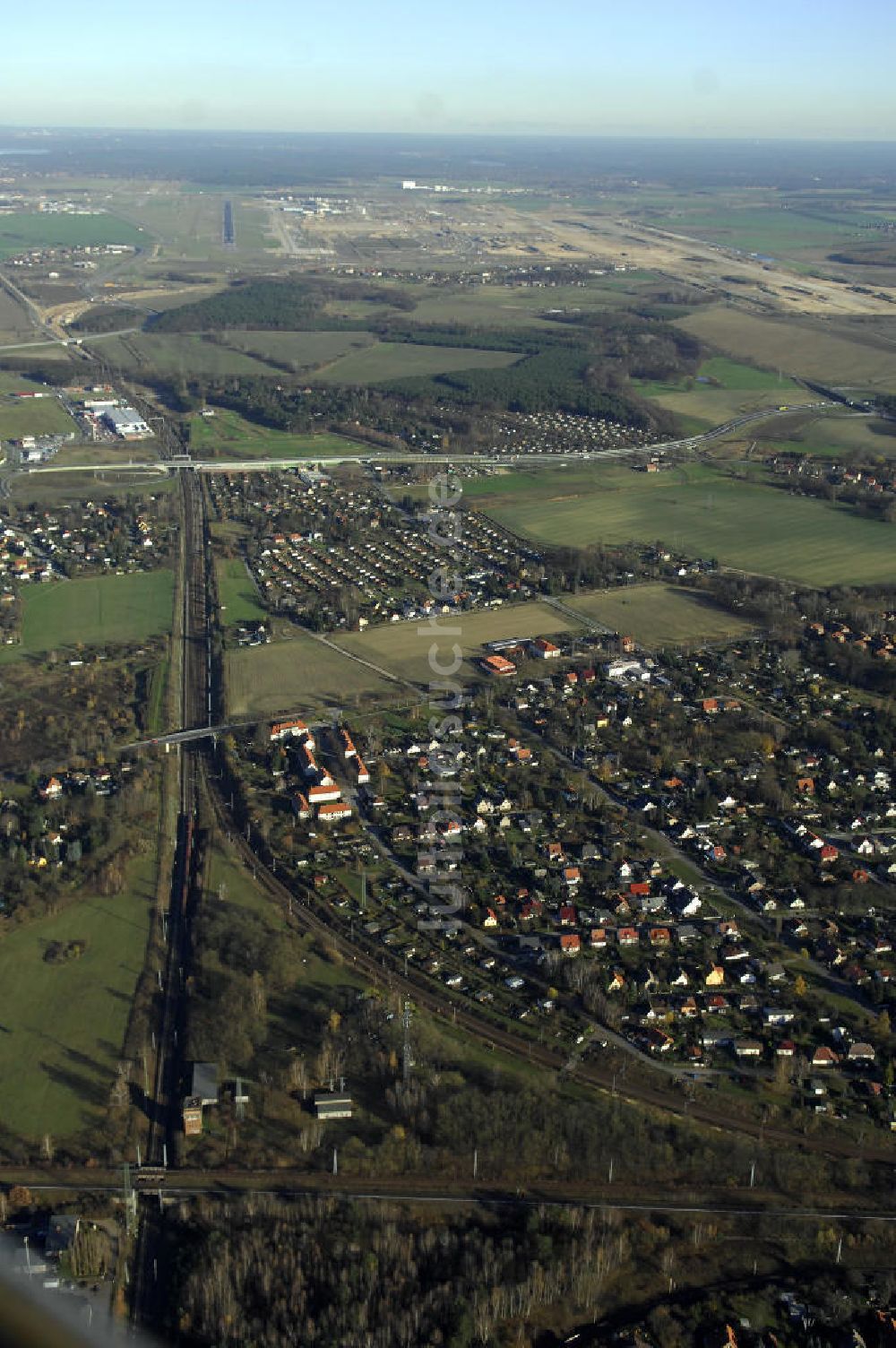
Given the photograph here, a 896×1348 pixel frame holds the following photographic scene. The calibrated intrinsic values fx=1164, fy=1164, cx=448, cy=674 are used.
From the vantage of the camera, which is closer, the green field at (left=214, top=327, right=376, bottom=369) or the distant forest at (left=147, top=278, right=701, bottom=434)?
the distant forest at (left=147, top=278, right=701, bottom=434)

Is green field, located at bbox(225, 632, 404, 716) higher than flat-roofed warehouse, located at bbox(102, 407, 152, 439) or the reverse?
the reverse

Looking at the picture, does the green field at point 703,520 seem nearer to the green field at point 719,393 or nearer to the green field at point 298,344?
the green field at point 719,393

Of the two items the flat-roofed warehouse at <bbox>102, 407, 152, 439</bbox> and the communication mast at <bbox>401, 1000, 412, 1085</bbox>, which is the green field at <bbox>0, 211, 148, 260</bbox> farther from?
the communication mast at <bbox>401, 1000, 412, 1085</bbox>

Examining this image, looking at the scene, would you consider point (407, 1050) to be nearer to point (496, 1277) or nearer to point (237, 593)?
point (496, 1277)

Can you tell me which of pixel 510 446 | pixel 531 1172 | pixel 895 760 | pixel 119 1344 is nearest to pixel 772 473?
pixel 510 446

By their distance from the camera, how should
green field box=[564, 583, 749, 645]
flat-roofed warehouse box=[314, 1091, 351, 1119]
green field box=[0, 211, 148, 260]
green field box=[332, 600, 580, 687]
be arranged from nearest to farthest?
1. flat-roofed warehouse box=[314, 1091, 351, 1119]
2. green field box=[332, 600, 580, 687]
3. green field box=[564, 583, 749, 645]
4. green field box=[0, 211, 148, 260]

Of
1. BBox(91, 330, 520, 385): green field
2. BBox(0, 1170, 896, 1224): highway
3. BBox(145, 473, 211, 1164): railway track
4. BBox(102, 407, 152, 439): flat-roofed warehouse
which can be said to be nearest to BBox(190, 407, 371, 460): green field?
BBox(102, 407, 152, 439): flat-roofed warehouse
